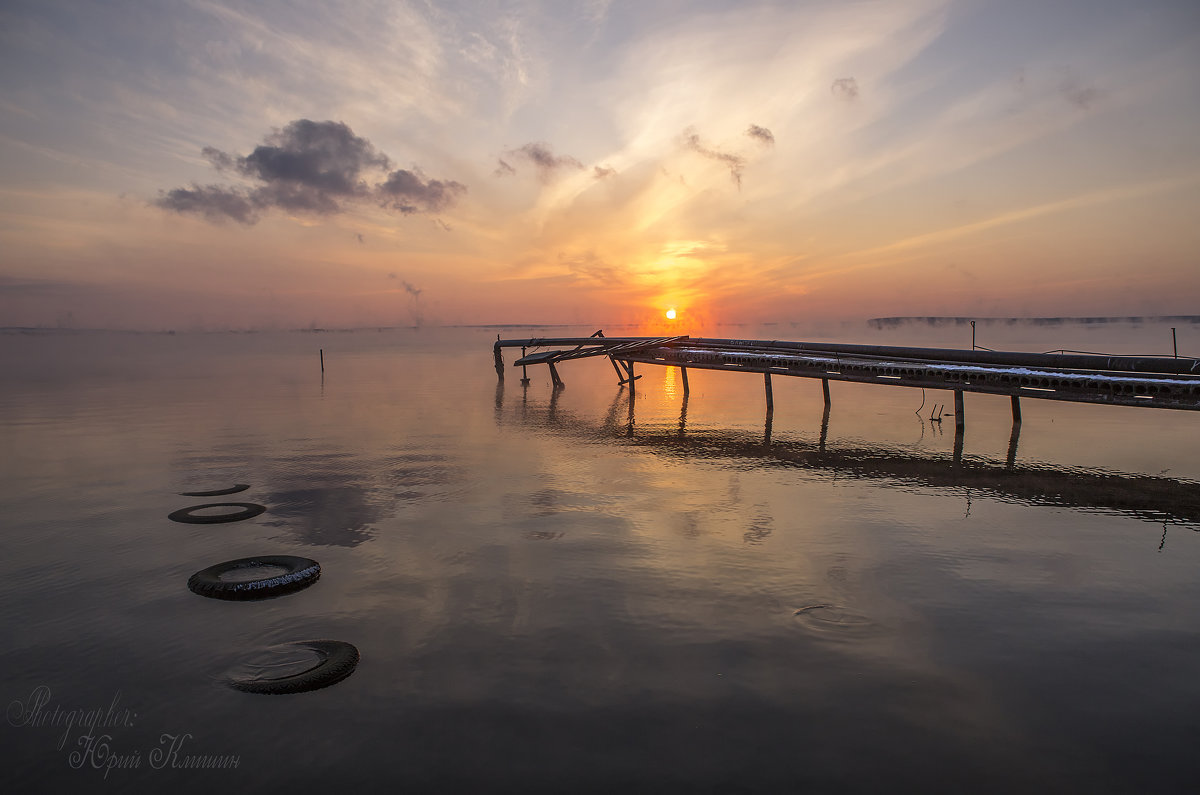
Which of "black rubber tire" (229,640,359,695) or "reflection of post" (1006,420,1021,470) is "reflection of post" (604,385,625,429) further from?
"black rubber tire" (229,640,359,695)

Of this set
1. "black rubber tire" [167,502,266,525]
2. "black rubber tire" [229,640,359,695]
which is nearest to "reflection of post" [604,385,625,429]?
"black rubber tire" [167,502,266,525]

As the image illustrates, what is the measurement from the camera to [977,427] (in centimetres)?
2723

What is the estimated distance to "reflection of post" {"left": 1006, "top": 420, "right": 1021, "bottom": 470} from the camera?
2002 cm

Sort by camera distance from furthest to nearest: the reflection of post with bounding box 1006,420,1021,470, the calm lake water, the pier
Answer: the reflection of post with bounding box 1006,420,1021,470
the pier
the calm lake water

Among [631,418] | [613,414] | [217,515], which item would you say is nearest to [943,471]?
[631,418]

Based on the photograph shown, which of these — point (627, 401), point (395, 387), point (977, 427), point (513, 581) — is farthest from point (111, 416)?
point (977, 427)

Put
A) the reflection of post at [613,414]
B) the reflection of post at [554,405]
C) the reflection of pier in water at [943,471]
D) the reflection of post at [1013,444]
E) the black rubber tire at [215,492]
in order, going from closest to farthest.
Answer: the reflection of pier in water at [943,471] < the black rubber tire at [215,492] < the reflection of post at [1013,444] < the reflection of post at [613,414] < the reflection of post at [554,405]

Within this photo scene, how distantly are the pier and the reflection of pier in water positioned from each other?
7.48ft

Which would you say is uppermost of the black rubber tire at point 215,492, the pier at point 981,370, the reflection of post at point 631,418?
the pier at point 981,370

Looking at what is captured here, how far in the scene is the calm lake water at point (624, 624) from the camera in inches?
255

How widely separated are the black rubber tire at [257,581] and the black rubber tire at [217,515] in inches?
125

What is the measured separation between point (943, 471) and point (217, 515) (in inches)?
758

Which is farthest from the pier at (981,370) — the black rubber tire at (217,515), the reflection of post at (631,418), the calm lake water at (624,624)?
the black rubber tire at (217,515)

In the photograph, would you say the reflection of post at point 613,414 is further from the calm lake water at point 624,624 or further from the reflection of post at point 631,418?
the calm lake water at point 624,624
